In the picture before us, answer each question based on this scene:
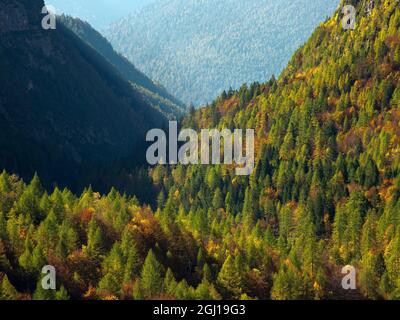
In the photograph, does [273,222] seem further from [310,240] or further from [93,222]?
[93,222]

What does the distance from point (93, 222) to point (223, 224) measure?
5800 centimetres

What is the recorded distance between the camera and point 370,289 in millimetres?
122188

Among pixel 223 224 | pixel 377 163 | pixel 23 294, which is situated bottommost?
pixel 23 294

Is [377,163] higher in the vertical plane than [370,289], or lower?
higher

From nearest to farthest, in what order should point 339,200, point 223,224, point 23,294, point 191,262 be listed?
1. point 23,294
2. point 191,262
3. point 223,224
4. point 339,200

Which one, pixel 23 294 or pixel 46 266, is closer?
pixel 23 294

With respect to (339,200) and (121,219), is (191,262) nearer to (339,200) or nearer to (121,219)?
(121,219)

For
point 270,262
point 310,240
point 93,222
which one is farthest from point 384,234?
point 93,222

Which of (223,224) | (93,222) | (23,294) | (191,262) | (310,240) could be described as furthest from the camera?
(223,224)

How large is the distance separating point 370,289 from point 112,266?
50984mm

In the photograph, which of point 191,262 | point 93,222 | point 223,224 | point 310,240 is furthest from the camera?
point 223,224

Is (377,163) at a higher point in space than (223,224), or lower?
higher

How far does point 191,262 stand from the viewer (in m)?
121

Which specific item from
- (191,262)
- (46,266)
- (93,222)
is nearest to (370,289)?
(191,262)
